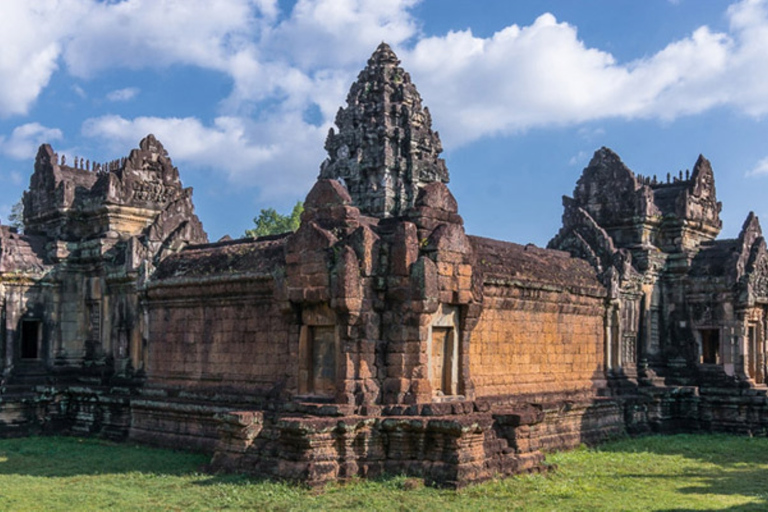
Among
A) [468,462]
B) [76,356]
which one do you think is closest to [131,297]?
[76,356]

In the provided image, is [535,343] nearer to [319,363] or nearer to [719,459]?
[719,459]

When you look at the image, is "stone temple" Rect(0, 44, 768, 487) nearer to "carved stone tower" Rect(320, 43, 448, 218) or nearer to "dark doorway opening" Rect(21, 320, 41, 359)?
"dark doorway opening" Rect(21, 320, 41, 359)

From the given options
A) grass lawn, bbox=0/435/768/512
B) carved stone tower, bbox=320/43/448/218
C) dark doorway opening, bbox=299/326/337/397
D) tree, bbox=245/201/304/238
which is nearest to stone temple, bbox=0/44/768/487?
dark doorway opening, bbox=299/326/337/397

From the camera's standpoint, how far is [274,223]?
53719 mm

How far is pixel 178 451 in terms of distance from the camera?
16484 mm

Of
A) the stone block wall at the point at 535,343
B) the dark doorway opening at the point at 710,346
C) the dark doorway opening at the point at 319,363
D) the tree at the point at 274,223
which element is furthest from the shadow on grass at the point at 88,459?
the tree at the point at 274,223

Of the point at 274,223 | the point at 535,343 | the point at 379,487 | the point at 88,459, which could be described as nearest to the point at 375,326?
the point at 379,487

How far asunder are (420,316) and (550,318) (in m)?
5.45

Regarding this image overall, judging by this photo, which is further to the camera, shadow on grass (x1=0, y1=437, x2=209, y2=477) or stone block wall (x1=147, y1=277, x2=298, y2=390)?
stone block wall (x1=147, y1=277, x2=298, y2=390)

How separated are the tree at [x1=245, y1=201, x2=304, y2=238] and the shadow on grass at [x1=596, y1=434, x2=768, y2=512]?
34056 mm

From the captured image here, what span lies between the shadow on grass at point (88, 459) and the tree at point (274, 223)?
33537 millimetres

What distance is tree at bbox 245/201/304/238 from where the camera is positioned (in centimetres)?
5184

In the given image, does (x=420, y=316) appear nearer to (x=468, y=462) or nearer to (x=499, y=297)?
(x=468, y=462)

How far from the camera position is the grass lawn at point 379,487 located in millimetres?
11539
